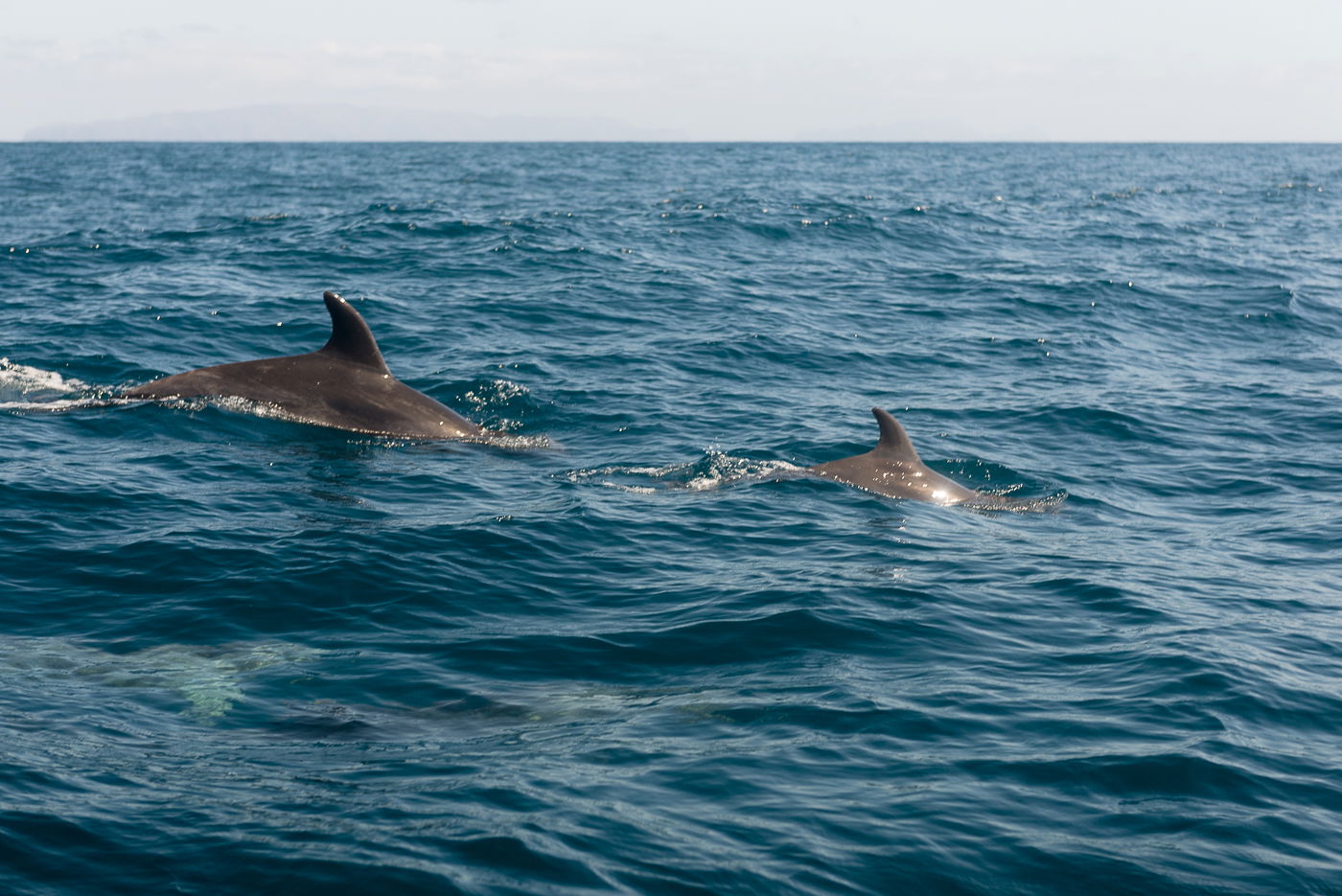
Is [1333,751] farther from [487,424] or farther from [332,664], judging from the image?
[487,424]

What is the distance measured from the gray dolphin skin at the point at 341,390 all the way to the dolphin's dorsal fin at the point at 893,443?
5829 mm

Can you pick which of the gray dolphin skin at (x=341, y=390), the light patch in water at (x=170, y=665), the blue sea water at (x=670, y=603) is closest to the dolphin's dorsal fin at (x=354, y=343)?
the gray dolphin skin at (x=341, y=390)

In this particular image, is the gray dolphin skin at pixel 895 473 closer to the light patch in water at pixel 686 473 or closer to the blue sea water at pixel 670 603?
the blue sea water at pixel 670 603

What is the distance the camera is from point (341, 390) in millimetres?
18500

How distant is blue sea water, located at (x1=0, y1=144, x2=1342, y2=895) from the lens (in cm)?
828

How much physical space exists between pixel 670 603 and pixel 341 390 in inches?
299

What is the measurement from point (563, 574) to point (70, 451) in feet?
25.2

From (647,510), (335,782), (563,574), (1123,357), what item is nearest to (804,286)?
(1123,357)

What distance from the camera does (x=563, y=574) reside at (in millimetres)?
13812

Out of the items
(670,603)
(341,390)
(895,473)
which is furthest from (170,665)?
(895,473)

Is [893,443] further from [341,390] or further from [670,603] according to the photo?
[341,390]

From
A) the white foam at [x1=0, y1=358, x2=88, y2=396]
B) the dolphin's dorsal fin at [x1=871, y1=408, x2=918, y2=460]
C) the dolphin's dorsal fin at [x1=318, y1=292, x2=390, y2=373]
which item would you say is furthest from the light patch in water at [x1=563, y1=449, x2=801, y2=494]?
the white foam at [x1=0, y1=358, x2=88, y2=396]

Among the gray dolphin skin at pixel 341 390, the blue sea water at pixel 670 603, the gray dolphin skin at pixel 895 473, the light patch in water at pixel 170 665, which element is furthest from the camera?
the gray dolphin skin at pixel 341 390

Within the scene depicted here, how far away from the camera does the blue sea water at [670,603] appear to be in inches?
326
